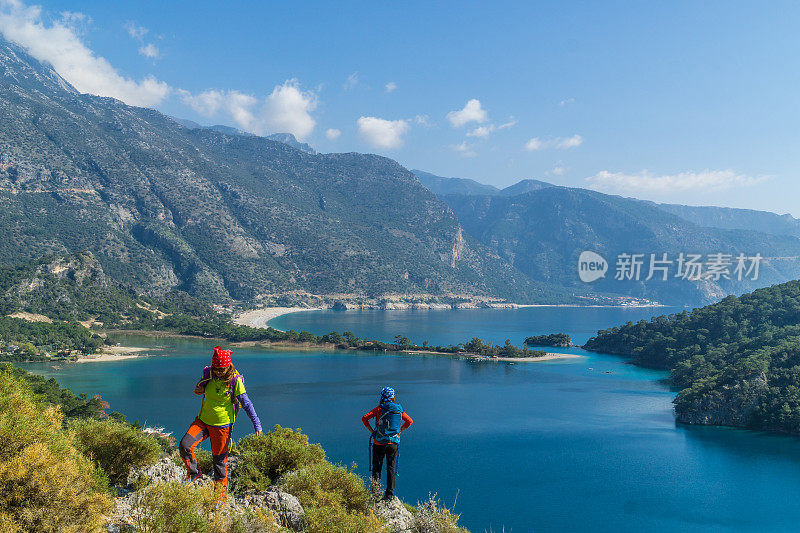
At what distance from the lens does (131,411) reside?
1785 inches

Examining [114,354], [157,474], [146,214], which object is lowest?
[114,354]

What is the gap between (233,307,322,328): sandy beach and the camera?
116438 millimetres

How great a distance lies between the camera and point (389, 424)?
7395mm

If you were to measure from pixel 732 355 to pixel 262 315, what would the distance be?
10277cm

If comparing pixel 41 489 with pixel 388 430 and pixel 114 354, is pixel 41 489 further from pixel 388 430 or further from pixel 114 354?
pixel 114 354

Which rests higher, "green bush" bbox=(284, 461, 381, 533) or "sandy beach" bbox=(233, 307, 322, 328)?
"green bush" bbox=(284, 461, 381, 533)

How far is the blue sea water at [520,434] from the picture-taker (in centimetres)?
2794

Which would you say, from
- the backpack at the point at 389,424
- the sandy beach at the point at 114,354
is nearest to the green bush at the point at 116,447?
Result: the backpack at the point at 389,424

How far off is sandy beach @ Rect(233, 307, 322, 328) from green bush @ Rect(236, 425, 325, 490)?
348 ft

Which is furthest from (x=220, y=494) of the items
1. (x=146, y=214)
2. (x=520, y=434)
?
(x=146, y=214)

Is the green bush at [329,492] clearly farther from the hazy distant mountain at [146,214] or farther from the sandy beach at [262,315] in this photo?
the hazy distant mountain at [146,214]

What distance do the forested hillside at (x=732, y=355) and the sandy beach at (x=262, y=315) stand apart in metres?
72.1

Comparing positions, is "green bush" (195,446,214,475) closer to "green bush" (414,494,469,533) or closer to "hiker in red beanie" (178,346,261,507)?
"hiker in red beanie" (178,346,261,507)

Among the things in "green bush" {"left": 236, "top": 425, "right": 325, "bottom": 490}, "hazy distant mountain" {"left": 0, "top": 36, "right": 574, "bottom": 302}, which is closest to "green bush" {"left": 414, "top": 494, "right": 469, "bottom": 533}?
"green bush" {"left": 236, "top": 425, "right": 325, "bottom": 490}
